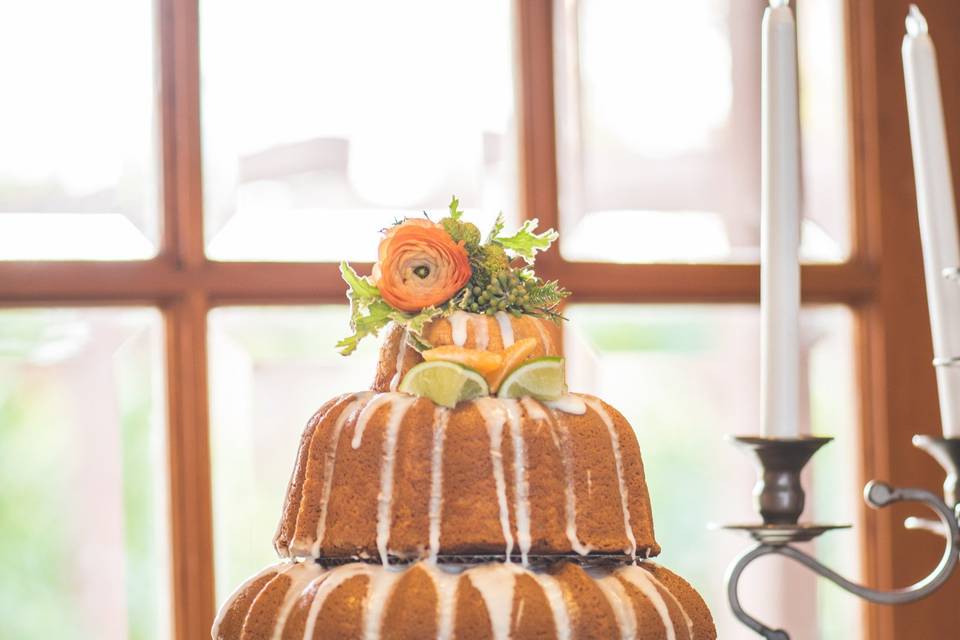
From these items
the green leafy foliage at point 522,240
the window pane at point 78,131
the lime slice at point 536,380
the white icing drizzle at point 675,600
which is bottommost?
the white icing drizzle at point 675,600

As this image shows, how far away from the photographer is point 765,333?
1.05 m

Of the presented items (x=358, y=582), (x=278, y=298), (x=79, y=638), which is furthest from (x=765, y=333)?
(x=79, y=638)

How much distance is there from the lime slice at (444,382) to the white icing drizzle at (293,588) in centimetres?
21

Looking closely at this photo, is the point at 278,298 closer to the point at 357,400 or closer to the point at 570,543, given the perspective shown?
the point at 357,400

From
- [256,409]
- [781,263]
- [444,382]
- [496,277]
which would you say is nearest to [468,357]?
[444,382]

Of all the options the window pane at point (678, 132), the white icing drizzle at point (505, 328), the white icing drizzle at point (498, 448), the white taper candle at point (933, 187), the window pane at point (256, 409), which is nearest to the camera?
the white taper candle at point (933, 187)

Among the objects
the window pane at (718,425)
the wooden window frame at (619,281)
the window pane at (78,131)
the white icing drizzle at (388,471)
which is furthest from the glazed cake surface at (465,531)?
the window pane at (718,425)

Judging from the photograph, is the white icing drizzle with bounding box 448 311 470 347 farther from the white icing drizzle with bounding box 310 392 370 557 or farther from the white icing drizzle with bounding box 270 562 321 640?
the white icing drizzle with bounding box 270 562 321 640

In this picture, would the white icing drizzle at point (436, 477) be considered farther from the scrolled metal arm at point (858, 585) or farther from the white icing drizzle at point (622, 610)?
the scrolled metal arm at point (858, 585)

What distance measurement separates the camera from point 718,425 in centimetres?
295

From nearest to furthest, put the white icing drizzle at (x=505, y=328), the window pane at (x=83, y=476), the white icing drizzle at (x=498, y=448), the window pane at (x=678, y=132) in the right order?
1. the white icing drizzle at (x=498, y=448)
2. the white icing drizzle at (x=505, y=328)
3. the window pane at (x=83, y=476)
4. the window pane at (x=678, y=132)

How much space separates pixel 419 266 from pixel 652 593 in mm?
402

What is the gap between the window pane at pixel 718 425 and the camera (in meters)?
2.88

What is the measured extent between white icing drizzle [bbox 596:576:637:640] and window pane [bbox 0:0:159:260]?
1499 mm
